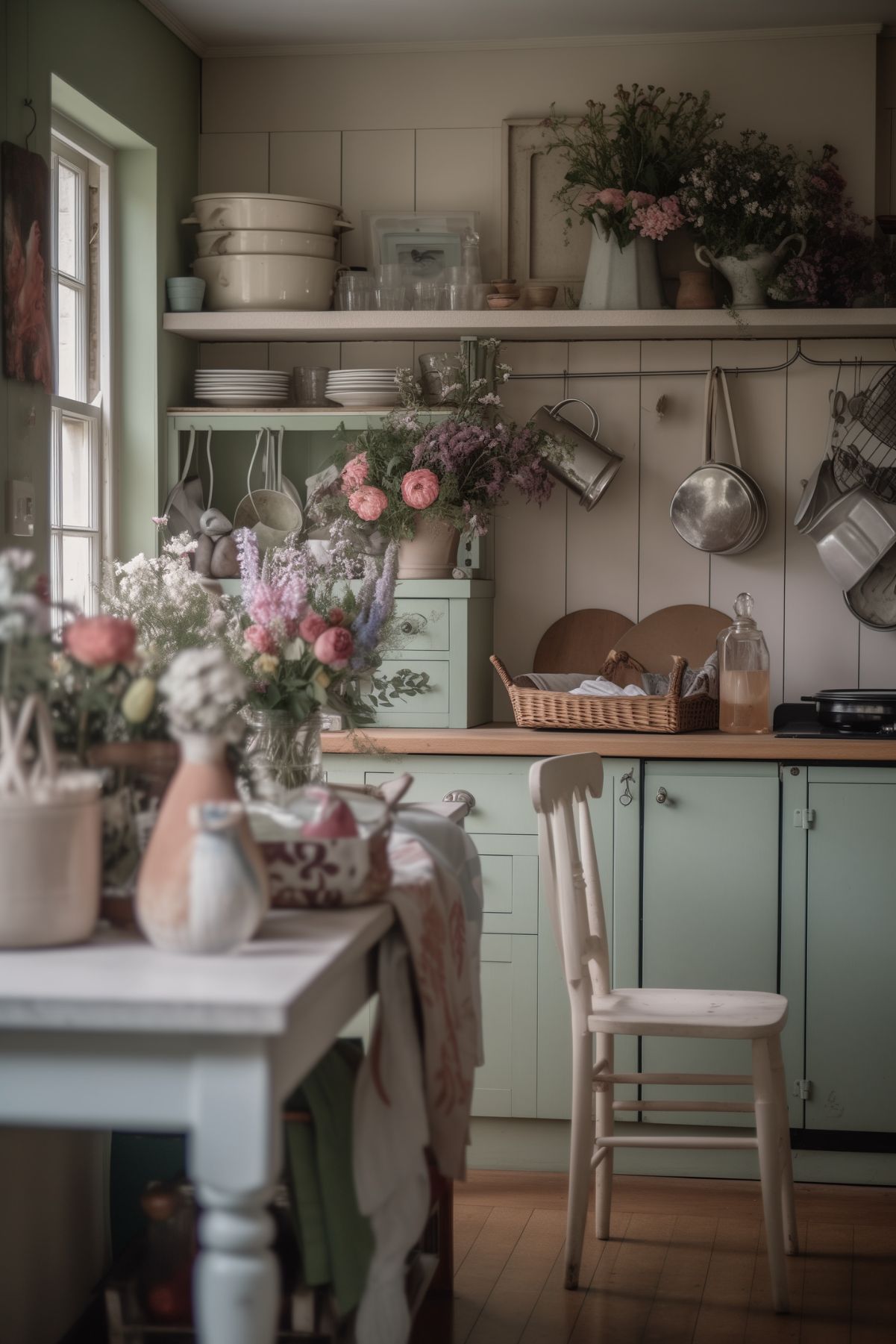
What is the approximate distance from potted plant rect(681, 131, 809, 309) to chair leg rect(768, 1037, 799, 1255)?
1.83m

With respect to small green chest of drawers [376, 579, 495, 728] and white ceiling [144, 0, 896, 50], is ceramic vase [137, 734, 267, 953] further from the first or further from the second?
white ceiling [144, 0, 896, 50]

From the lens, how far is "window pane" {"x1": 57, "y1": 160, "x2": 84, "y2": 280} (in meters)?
3.37

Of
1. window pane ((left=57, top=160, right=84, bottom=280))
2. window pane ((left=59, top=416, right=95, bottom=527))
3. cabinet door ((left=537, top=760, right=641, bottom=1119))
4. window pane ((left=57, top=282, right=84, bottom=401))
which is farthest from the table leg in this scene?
window pane ((left=57, top=160, right=84, bottom=280))

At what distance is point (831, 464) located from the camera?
365cm

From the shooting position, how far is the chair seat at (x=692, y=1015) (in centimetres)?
257

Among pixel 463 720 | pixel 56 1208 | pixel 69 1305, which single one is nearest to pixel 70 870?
pixel 56 1208

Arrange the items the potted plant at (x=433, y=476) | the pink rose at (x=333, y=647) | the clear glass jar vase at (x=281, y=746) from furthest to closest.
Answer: the potted plant at (x=433, y=476), the clear glass jar vase at (x=281, y=746), the pink rose at (x=333, y=647)

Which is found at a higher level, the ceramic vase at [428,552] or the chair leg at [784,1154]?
the ceramic vase at [428,552]

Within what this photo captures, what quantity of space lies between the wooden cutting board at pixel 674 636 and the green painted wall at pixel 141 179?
1.26 metres

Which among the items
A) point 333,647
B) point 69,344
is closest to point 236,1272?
point 333,647

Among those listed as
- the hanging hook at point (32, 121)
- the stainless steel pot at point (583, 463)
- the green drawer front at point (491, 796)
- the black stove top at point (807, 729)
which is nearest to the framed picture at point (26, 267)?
the hanging hook at point (32, 121)

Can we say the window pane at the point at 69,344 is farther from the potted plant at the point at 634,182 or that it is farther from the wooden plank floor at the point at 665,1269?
the wooden plank floor at the point at 665,1269

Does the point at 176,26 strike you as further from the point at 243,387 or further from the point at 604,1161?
the point at 604,1161

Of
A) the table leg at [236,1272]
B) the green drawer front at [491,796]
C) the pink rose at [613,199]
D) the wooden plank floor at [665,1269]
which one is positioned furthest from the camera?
the pink rose at [613,199]
